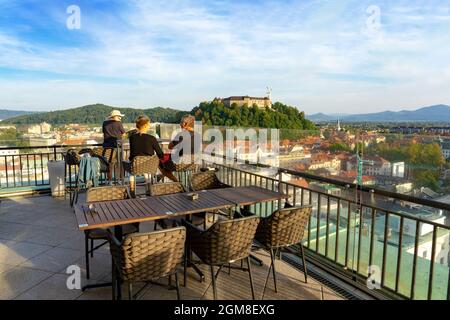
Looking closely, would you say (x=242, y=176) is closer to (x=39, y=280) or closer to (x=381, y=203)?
(x=381, y=203)

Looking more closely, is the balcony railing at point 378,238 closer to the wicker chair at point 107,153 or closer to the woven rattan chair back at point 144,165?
the woven rattan chair back at point 144,165

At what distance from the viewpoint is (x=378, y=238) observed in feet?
9.91

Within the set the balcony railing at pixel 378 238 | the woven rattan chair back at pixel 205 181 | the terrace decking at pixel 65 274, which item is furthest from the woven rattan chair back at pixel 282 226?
the woven rattan chair back at pixel 205 181

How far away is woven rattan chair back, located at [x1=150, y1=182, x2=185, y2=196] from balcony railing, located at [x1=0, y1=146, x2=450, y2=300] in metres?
1.29

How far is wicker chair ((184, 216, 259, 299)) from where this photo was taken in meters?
2.40

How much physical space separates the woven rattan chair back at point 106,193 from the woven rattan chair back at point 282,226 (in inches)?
67.0

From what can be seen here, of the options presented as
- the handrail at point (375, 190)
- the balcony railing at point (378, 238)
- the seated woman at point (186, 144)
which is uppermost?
the seated woman at point (186, 144)

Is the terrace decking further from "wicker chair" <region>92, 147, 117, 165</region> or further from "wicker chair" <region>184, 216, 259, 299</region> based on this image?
"wicker chair" <region>92, 147, 117, 165</region>

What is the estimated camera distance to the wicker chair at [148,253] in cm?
211

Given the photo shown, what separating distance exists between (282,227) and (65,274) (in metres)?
2.33

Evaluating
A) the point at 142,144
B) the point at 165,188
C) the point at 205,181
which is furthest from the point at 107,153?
the point at 165,188

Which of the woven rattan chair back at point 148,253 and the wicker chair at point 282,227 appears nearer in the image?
the woven rattan chair back at point 148,253

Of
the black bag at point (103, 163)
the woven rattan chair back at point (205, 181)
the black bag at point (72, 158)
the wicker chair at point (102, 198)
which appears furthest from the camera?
the black bag at point (103, 163)

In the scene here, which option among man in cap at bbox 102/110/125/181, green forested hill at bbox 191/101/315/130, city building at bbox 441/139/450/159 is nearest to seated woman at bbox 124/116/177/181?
man in cap at bbox 102/110/125/181
